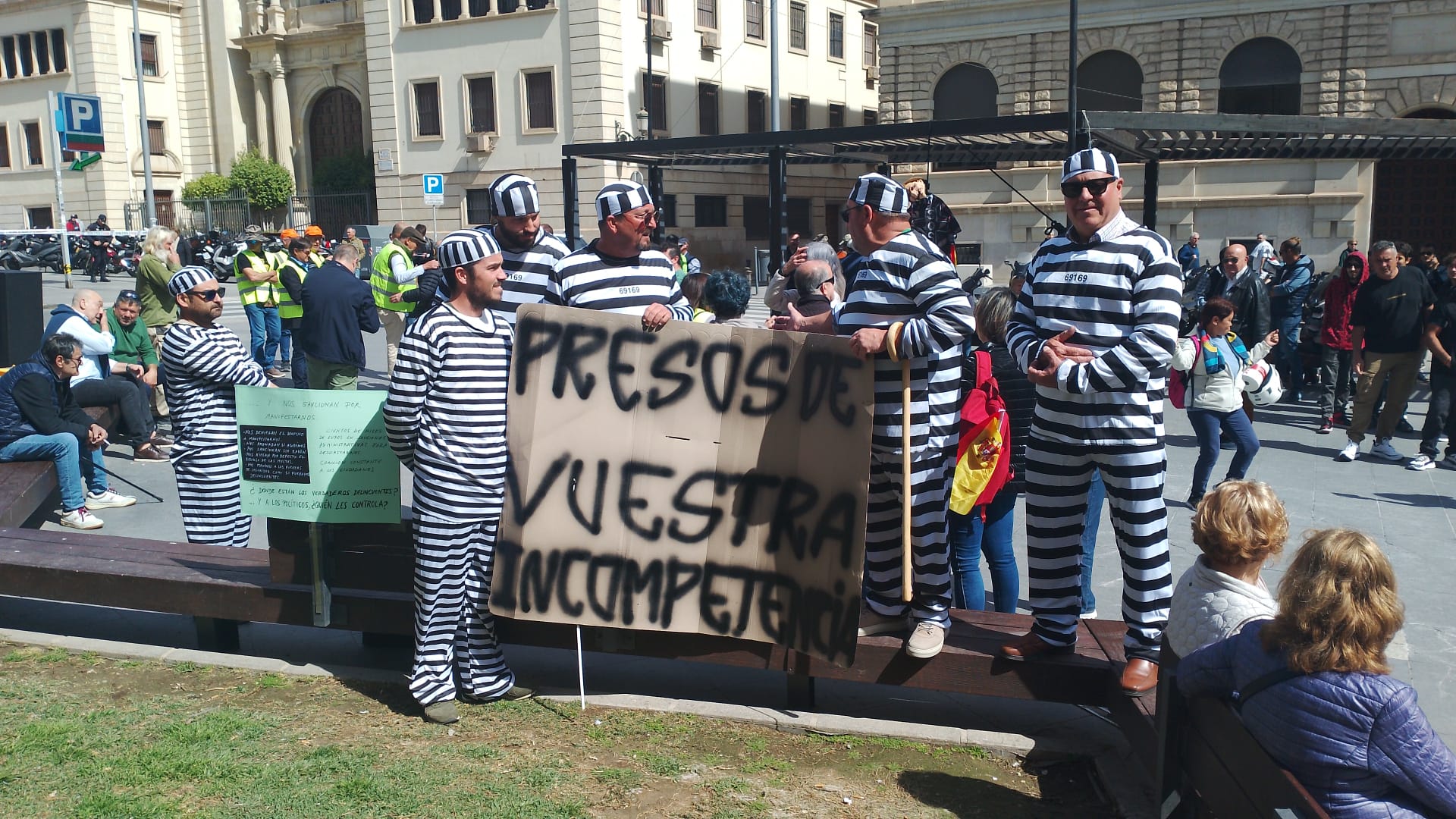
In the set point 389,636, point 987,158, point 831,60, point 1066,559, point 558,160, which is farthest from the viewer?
point 831,60

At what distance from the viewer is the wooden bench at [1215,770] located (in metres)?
2.71

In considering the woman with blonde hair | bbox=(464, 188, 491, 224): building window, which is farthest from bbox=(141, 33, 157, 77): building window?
the woman with blonde hair

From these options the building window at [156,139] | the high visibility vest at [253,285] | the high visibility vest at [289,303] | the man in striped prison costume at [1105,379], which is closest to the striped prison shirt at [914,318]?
the man in striped prison costume at [1105,379]

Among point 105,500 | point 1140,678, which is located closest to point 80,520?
point 105,500

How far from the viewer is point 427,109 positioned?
40.2 metres

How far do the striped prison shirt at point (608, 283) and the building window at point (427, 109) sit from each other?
37.5 meters

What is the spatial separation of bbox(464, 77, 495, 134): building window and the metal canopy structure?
20.2 meters

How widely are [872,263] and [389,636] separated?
2970mm

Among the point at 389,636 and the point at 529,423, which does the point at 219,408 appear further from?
the point at 529,423

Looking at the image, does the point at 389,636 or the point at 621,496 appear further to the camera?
the point at 389,636

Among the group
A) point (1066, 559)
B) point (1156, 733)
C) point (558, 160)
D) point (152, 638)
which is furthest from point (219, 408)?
point (558, 160)

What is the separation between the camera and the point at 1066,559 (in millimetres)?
4180

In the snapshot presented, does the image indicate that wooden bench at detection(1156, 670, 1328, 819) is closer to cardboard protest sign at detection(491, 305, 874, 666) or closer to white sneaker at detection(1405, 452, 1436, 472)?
cardboard protest sign at detection(491, 305, 874, 666)

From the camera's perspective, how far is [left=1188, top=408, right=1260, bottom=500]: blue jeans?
789 cm
